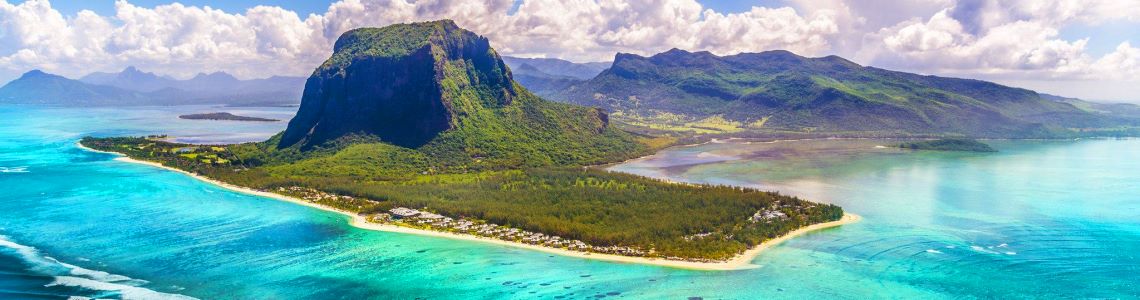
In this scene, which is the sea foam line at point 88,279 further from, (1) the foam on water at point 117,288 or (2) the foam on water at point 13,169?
(2) the foam on water at point 13,169

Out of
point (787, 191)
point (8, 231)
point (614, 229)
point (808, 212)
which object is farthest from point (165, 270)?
point (787, 191)

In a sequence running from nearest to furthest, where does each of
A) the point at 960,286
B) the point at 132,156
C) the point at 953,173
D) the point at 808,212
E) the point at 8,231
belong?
the point at 960,286 → the point at 8,231 → the point at 808,212 → the point at 953,173 → the point at 132,156

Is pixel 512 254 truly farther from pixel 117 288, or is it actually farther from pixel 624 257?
pixel 117 288

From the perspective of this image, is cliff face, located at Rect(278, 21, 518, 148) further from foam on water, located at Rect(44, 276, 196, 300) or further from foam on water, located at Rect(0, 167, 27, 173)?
foam on water, located at Rect(44, 276, 196, 300)

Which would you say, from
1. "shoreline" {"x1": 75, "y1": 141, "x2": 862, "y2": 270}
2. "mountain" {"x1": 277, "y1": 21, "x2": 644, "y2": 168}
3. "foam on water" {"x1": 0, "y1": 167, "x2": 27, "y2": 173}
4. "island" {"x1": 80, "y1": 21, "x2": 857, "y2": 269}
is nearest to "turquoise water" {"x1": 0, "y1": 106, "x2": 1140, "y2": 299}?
"shoreline" {"x1": 75, "y1": 141, "x2": 862, "y2": 270}

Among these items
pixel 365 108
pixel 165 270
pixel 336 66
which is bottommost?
pixel 165 270

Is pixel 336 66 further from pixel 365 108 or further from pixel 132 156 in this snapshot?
pixel 132 156

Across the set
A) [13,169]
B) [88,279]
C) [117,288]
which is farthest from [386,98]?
[117,288]
